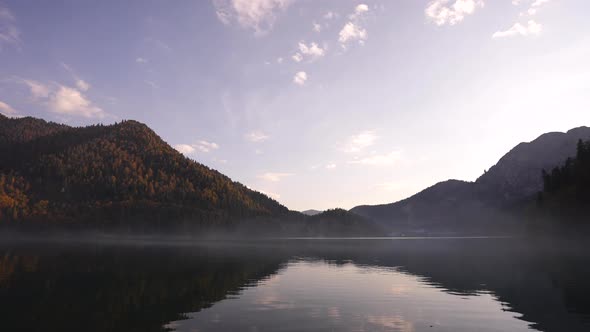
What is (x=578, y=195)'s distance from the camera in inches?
7677

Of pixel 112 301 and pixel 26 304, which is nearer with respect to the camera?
pixel 26 304

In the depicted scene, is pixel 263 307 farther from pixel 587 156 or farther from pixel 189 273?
pixel 587 156

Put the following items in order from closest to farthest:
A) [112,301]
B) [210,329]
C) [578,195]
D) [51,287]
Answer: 1. [210,329]
2. [112,301]
3. [51,287]
4. [578,195]

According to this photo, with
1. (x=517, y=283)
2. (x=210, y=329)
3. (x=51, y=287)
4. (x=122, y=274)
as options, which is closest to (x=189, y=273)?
(x=122, y=274)

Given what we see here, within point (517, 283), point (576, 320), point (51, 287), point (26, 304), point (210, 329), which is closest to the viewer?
point (210, 329)

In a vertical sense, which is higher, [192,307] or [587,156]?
[587,156]

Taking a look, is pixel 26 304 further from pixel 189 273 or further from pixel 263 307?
pixel 189 273

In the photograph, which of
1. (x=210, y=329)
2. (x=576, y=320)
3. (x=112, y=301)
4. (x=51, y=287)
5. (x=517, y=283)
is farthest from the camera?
(x=517, y=283)

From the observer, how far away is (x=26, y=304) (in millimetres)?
37531

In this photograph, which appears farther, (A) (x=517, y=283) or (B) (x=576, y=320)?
(A) (x=517, y=283)

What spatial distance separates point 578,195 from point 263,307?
20521cm

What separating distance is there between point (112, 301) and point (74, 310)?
4.83m

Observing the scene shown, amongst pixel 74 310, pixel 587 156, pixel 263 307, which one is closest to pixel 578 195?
pixel 587 156

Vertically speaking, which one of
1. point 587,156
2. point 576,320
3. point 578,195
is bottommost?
point 576,320
